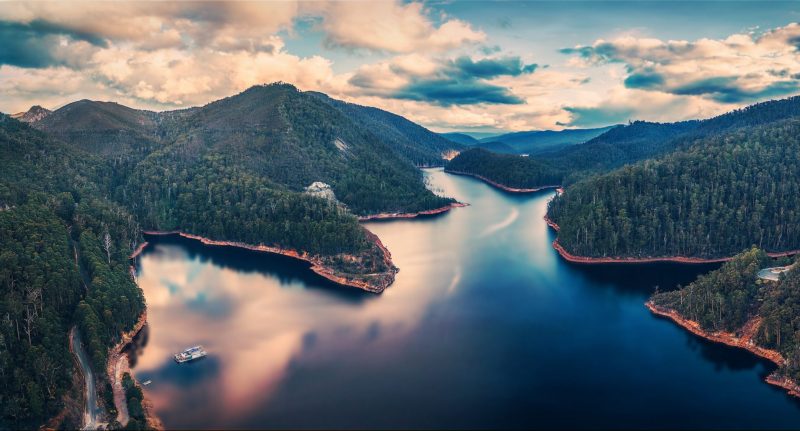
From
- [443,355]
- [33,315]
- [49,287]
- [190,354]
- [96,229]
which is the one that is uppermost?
[96,229]

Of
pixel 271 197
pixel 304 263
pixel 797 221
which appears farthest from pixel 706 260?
pixel 271 197

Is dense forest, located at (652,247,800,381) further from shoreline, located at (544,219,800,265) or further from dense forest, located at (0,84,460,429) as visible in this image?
dense forest, located at (0,84,460,429)

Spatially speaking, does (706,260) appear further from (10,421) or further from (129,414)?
(10,421)

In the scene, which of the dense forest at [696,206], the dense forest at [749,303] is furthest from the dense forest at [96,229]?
the dense forest at [696,206]

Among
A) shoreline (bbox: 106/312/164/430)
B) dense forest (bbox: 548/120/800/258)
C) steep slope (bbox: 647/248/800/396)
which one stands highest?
dense forest (bbox: 548/120/800/258)

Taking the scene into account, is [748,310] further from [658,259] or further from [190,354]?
[190,354]

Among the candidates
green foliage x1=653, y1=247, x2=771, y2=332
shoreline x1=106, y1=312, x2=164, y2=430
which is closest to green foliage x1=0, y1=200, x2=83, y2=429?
shoreline x1=106, y1=312, x2=164, y2=430

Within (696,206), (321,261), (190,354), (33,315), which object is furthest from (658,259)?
(33,315)
